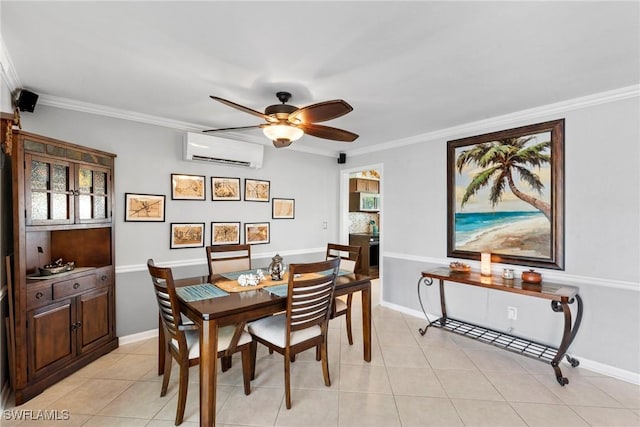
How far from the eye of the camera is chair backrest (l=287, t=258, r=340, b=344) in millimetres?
2004

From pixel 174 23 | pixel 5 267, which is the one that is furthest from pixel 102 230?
pixel 174 23

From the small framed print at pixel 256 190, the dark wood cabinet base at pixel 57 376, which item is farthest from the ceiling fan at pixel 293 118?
the dark wood cabinet base at pixel 57 376

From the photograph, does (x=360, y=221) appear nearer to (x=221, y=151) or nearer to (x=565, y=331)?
(x=221, y=151)

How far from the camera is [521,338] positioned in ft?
9.73

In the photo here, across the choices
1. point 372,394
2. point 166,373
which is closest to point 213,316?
point 166,373

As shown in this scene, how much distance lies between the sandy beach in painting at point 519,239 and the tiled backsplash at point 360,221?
3473mm

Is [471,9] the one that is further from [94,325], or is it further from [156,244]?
[94,325]

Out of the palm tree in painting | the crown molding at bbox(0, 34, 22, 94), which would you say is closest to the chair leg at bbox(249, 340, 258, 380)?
the crown molding at bbox(0, 34, 22, 94)

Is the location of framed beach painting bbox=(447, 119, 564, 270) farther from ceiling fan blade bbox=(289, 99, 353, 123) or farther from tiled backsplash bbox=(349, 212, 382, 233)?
tiled backsplash bbox=(349, 212, 382, 233)

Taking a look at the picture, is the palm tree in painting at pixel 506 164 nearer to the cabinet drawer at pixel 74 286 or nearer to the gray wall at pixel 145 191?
the gray wall at pixel 145 191

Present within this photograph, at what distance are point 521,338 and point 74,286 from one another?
4.10 metres

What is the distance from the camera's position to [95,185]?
269 centimetres

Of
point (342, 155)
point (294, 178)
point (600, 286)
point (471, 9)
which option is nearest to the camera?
point (471, 9)

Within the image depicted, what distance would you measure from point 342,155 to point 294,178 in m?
0.92
